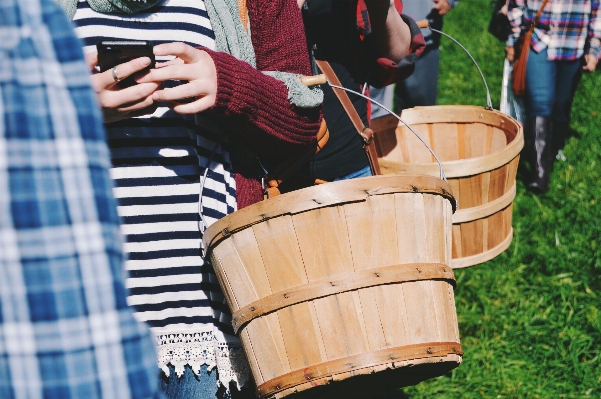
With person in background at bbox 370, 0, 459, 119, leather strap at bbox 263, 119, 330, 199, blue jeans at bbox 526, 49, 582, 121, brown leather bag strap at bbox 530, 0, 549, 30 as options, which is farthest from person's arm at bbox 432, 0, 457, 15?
leather strap at bbox 263, 119, 330, 199

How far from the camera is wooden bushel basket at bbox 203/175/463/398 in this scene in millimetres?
1465

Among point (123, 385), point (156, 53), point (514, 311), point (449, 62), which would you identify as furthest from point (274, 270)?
point (449, 62)

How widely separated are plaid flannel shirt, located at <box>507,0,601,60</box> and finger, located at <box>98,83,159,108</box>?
3.73 m

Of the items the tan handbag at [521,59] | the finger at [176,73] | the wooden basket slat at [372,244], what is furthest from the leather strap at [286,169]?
the tan handbag at [521,59]

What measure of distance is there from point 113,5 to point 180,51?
209mm

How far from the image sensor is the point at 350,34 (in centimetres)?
213

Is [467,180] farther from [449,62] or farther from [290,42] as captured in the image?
[449,62]

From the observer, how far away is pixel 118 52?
134cm

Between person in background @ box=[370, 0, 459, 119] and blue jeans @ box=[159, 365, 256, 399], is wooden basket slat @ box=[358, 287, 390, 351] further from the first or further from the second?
person in background @ box=[370, 0, 459, 119]

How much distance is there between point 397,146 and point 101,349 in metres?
2.38

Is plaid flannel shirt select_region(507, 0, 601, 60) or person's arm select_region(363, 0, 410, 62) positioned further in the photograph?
plaid flannel shirt select_region(507, 0, 601, 60)

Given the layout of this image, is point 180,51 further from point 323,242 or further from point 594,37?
point 594,37

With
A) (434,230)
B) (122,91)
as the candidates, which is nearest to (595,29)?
(434,230)

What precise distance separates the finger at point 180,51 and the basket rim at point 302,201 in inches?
12.5
